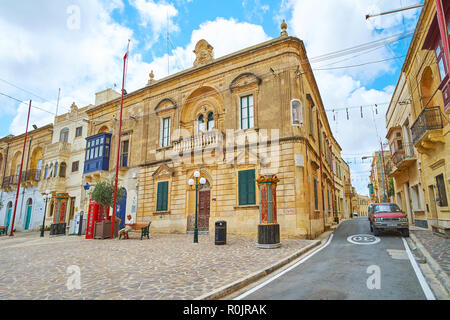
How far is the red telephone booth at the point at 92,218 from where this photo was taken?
54.0 feet

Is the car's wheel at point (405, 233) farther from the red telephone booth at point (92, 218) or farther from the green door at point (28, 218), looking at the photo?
the green door at point (28, 218)

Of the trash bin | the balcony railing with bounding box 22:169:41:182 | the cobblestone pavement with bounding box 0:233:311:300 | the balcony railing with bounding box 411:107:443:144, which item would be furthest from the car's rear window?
the balcony railing with bounding box 22:169:41:182

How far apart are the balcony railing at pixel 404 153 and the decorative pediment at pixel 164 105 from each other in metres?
16.7

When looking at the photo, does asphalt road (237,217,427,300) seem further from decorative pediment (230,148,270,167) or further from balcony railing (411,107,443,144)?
decorative pediment (230,148,270,167)

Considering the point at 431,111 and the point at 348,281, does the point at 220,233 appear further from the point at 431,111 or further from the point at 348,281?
the point at 431,111

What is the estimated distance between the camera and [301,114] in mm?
15375

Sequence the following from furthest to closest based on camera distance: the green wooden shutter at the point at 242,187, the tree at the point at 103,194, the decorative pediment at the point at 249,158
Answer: the tree at the point at 103,194 → the green wooden shutter at the point at 242,187 → the decorative pediment at the point at 249,158

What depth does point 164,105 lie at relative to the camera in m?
20.9

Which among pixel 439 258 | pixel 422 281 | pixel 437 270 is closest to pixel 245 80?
pixel 439 258

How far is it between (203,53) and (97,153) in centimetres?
1271

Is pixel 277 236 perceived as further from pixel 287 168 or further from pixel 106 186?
pixel 106 186

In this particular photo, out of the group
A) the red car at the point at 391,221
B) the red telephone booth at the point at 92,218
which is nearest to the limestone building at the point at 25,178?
the red telephone booth at the point at 92,218

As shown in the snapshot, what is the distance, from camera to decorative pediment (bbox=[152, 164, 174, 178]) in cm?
1875
